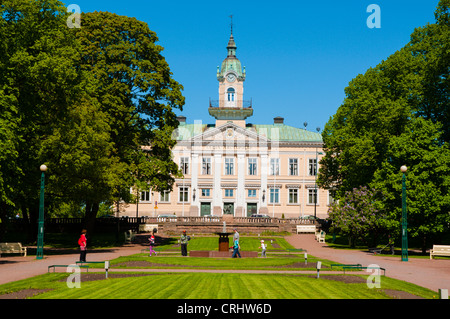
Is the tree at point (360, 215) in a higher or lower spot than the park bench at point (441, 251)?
higher

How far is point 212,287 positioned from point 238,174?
6672cm

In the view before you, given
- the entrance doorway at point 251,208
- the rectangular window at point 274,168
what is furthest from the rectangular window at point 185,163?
the rectangular window at point 274,168

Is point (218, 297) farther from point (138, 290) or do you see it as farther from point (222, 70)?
point (222, 70)

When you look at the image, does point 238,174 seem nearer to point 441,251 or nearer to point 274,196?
point 274,196

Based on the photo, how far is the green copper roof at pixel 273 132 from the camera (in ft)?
292

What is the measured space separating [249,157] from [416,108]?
142 ft

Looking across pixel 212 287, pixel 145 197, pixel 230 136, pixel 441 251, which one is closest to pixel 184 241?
pixel 212 287

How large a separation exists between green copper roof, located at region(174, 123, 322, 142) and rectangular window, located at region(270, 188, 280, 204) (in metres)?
7.85

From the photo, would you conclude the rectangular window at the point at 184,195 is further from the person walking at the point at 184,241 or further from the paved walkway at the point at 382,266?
the person walking at the point at 184,241

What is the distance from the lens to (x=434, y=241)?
4344cm

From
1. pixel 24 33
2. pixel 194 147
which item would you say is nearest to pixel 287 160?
pixel 194 147

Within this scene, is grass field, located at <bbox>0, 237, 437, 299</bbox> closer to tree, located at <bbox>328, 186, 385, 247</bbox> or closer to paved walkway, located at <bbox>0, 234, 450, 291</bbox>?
paved walkway, located at <bbox>0, 234, 450, 291</bbox>

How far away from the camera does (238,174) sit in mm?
86250
